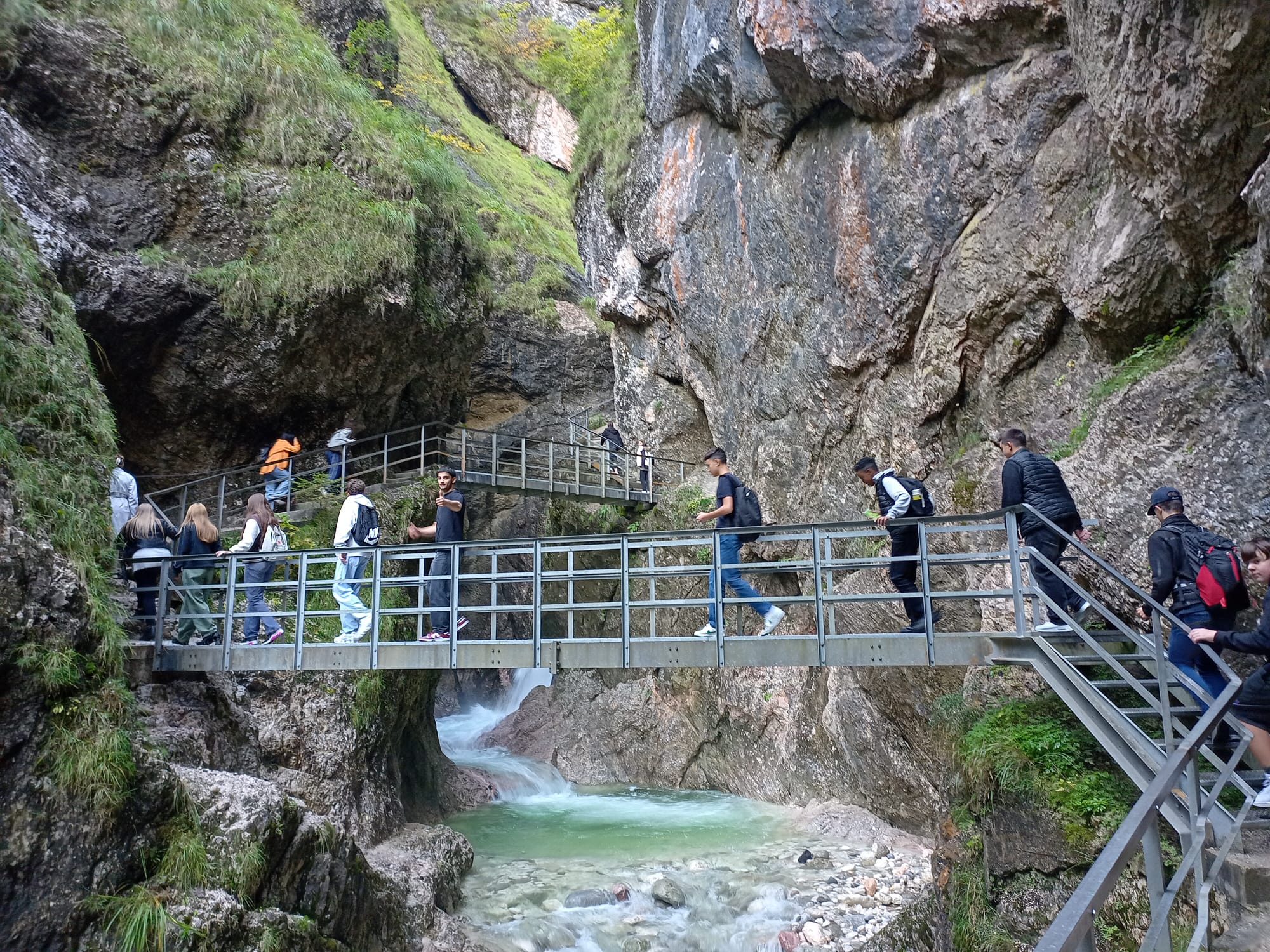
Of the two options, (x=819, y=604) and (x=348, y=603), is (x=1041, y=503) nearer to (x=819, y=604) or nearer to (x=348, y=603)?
(x=819, y=604)

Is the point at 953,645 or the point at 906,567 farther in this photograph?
the point at 906,567

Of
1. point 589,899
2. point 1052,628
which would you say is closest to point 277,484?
point 589,899

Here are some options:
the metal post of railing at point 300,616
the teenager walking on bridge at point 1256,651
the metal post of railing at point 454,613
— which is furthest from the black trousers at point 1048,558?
the metal post of railing at point 300,616

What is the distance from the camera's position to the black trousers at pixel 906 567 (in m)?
7.60

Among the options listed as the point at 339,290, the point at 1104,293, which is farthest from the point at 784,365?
the point at 339,290

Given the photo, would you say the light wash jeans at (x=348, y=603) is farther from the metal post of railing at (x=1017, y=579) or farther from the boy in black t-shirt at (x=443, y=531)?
the metal post of railing at (x=1017, y=579)

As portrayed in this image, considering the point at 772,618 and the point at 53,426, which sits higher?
the point at 53,426

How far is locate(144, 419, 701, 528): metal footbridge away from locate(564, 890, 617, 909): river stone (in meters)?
6.61

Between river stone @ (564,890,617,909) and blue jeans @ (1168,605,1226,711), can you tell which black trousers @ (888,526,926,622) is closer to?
blue jeans @ (1168,605,1226,711)

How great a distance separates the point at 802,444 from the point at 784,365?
53.5 inches

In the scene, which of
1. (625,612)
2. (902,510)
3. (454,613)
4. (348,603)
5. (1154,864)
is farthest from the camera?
(348,603)

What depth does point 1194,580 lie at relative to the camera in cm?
591

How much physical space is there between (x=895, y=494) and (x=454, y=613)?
421 centimetres

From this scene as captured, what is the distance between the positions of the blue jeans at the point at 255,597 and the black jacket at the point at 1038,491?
7.25 m
